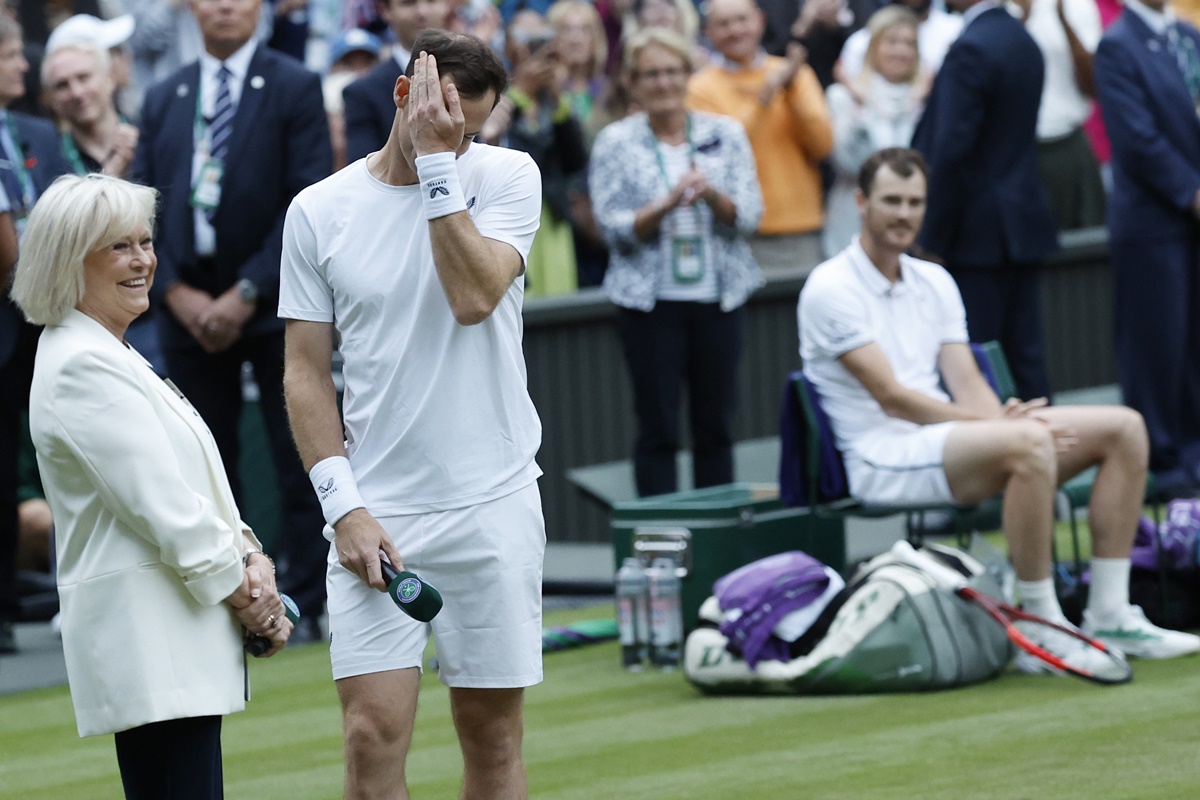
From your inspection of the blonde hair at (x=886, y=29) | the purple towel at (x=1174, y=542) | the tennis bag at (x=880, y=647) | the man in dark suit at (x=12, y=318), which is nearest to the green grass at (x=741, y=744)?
the tennis bag at (x=880, y=647)

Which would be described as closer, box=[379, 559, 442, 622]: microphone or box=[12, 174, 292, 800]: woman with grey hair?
box=[12, 174, 292, 800]: woman with grey hair

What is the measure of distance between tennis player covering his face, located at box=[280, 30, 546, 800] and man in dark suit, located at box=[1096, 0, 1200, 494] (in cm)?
579

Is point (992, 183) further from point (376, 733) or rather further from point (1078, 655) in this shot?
point (376, 733)

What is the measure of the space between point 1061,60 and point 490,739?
815 centimetres

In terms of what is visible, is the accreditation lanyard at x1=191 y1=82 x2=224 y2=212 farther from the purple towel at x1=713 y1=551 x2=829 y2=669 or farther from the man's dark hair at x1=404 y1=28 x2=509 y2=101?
the man's dark hair at x1=404 y1=28 x2=509 y2=101

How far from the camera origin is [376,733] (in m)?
4.01

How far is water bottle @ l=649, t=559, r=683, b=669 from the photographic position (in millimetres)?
7125

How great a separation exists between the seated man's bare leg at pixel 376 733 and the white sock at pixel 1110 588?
3485 mm

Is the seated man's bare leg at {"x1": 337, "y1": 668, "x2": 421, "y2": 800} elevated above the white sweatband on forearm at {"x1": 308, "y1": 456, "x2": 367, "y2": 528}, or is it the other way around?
the white sweatband on forearm at {"x1": 308, "y1": 456, "x2": 367, "y2": 528}

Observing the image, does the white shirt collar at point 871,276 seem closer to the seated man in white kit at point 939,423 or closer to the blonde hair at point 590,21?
the seated man in white kit at point 939,423

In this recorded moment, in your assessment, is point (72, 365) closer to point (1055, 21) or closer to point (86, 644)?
point (86, 644)

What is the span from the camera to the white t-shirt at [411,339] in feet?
13.3

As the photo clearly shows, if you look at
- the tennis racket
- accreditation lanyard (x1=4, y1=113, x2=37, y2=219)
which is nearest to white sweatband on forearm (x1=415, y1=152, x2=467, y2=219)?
the tennis racket

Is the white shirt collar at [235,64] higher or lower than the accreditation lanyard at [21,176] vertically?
higher
